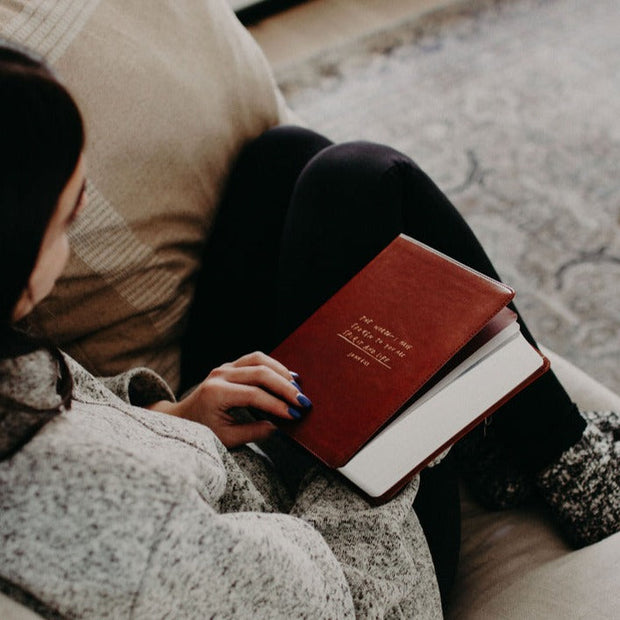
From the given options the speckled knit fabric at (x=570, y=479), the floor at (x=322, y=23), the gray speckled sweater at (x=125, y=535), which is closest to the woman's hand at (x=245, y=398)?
the gray speckled sweater at (x=125, y=535)

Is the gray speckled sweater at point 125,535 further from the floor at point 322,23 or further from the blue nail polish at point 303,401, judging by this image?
the floor at point 322,23

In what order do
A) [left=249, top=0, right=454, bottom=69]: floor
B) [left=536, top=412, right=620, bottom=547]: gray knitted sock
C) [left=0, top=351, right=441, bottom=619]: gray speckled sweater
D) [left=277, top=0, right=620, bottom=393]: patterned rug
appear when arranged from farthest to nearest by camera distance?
[left=249, top=0, right=454, bottom=69]: floor
[left=277, top=0, right=620, bottom=393]: patterned rug
[left=536, top=412, right=620, bottom=547]: gray knitted sock
[left=0, top=351, right=441, bottom=619]: gray speckled sweater

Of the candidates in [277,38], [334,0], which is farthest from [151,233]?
[334,0]

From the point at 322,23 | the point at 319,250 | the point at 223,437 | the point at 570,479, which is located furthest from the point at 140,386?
the point at 322,23

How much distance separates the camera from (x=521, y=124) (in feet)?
5.07

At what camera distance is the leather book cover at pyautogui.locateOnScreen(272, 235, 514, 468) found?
54 centimetres

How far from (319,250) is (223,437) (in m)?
0.22

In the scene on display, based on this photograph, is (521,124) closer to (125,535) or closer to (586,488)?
(586,488)

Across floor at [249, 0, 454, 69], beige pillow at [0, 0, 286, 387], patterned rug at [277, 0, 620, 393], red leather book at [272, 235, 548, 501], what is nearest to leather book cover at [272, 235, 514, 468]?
red leather book at [272, 235, 548, 501]

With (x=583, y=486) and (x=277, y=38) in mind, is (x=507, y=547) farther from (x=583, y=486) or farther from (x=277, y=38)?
(x=277, y=38)

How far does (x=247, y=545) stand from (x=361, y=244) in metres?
0.36

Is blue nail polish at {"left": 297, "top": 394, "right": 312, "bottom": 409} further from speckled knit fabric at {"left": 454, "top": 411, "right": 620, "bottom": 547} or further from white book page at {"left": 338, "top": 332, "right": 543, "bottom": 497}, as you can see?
speckled knit fabric at {"left": 454, "top": 411, "right": 620, "bottom": 547}

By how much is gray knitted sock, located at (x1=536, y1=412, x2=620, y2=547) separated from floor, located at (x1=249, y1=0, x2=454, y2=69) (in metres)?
1.62

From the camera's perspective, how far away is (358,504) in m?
0.54
